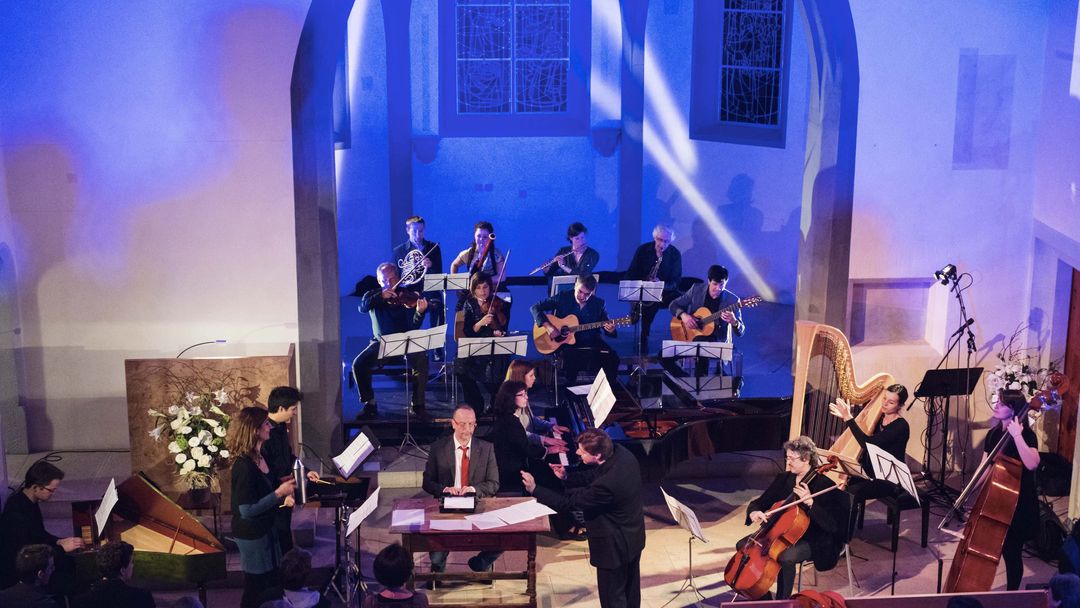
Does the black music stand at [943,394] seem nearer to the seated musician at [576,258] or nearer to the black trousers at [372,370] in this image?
the seated musician at [576,258]

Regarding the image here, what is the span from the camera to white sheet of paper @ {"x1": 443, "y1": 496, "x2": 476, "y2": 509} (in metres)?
7.39

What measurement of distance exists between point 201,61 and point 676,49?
7.37 metres

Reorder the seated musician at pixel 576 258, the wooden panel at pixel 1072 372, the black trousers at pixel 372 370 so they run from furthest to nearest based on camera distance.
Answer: the seated musician at pixel 576 258 → the black trousers at pixel 372 370 → the wooden panel at pixel 1072 372

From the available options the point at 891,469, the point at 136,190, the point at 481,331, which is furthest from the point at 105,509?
the point at 891,469

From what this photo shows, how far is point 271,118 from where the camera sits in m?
9.45

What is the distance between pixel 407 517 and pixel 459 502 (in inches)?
14.3

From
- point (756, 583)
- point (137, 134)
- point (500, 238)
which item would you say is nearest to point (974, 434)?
point (756, 583)

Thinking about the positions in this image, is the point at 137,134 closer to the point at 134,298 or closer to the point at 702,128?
the point at 134,298

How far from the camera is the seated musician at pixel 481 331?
10.4 meters

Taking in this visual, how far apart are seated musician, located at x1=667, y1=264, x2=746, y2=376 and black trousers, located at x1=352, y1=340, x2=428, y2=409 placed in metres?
2.52

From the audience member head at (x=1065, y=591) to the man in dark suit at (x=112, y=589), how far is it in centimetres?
496

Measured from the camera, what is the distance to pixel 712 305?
1068 cm

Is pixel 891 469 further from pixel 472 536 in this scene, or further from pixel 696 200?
pixel 696 200

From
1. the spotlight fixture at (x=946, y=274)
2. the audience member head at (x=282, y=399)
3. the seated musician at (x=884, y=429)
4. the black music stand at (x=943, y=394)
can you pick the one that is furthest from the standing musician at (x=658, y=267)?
the audience member head at (x=282, y=399)
